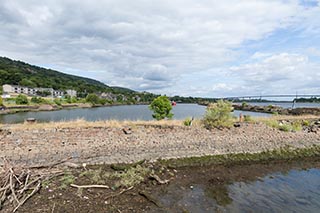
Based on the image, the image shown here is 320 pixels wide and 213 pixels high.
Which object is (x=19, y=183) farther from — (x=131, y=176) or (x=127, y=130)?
(x=127, y=130)

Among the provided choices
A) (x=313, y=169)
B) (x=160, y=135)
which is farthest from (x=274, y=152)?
(x=160, y=135)

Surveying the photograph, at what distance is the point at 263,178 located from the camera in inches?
398

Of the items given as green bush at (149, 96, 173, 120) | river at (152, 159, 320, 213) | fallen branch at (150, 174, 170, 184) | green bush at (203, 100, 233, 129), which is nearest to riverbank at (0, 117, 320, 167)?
green bush at (203, 100, 233, 129)

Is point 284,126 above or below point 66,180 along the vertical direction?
above

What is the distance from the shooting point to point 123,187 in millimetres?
7988

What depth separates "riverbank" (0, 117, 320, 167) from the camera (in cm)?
980

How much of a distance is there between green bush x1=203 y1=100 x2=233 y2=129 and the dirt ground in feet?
10.3

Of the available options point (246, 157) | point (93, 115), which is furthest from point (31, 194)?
point (93, 115)

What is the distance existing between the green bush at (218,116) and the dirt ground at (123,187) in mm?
3152

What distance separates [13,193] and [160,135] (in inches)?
276

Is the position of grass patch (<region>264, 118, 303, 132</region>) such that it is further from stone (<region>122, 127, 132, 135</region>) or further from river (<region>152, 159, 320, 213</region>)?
stone (<region>122, 127, 132, 135</region>)

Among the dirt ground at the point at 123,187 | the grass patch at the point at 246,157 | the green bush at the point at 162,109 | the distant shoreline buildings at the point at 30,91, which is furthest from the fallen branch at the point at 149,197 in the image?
the distant shoreline buildings at the point at 30,91

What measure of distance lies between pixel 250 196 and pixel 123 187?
4536 mm

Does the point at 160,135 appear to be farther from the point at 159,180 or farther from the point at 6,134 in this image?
the point at 6,134
